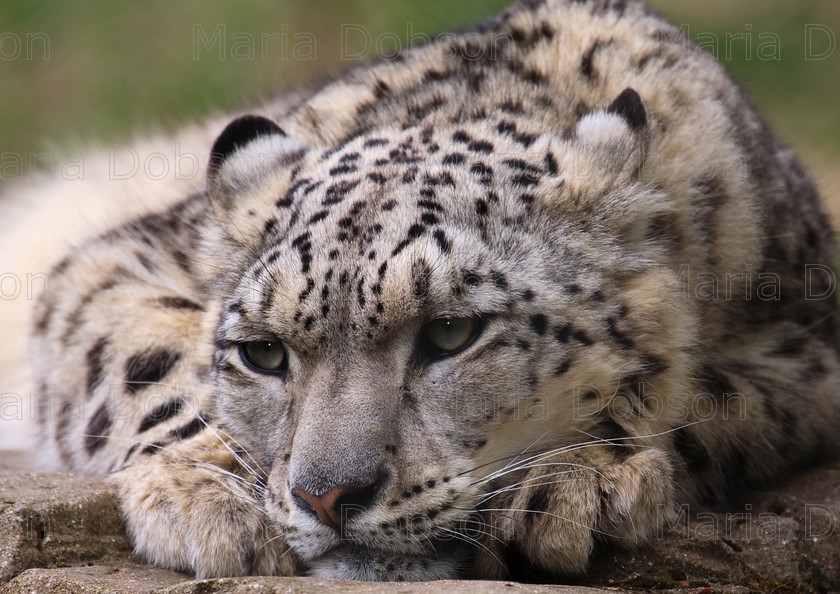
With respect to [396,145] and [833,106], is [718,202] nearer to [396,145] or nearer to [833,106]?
[396,145]

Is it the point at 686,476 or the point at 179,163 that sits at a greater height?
the point at 179,163

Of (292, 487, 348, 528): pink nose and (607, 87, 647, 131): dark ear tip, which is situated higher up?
(607, 87, 647, 131): dark ear tip

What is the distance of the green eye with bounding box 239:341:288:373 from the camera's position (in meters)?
3.93

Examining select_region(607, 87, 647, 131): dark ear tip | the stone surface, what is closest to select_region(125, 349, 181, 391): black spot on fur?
the stone surface

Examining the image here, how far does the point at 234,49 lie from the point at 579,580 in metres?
10.5

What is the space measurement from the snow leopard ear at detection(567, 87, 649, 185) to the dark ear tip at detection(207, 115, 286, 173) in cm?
143

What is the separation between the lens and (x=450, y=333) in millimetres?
3672

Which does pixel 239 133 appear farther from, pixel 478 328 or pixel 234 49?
pixel 234 49

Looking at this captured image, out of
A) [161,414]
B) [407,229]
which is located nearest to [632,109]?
[407,229]

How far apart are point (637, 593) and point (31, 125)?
41.3ft

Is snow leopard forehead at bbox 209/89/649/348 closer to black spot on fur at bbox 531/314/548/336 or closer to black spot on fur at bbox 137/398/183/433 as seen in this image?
black spot on fur at bbox 531/314/548/336

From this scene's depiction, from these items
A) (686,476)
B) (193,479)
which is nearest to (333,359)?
(193,479)

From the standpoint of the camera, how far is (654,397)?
159 inches

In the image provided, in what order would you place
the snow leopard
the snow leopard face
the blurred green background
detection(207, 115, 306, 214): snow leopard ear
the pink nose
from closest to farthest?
the pink nose
the snow leopard face
the snow leopard
detection(207, 115, 306, 214): snow leopard ear
the blurred green background
